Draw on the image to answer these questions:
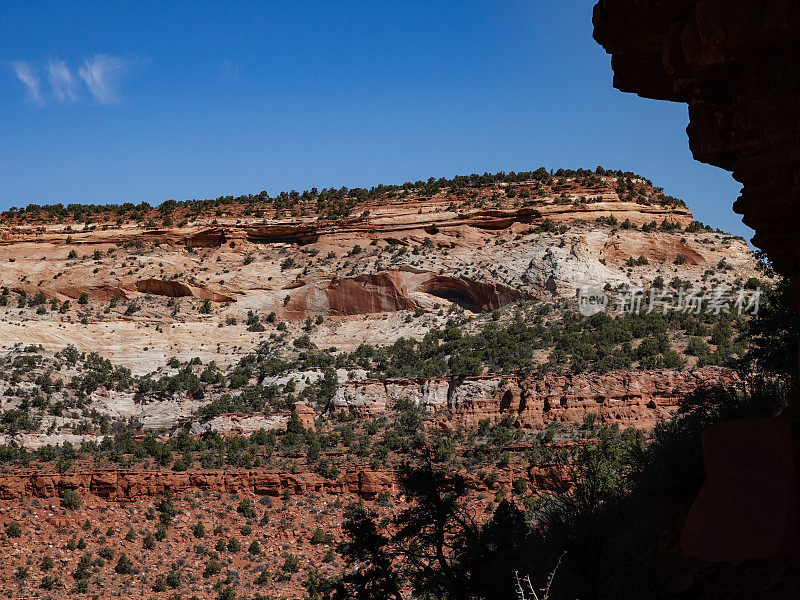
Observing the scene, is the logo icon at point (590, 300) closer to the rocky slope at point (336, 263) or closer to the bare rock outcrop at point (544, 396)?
the rocky slope at point (336, 263)

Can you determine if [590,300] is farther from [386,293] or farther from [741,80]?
[741,80]

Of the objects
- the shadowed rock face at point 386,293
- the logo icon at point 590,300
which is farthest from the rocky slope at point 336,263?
the logo icon at point 590,300

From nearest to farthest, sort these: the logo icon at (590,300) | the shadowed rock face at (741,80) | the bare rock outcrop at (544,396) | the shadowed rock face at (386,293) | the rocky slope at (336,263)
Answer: the shadowed rock face at (741,80) → the bare rock outcrop at (544,396) → the logo icon at (590,300) → the rocky slope at (336,263) → the shadowed rock face at (386,293)

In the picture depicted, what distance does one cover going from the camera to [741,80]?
809cm

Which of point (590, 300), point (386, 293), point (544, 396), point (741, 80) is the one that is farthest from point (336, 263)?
point (741, 80)

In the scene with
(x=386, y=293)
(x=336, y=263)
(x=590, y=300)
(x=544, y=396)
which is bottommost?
(x=544, y=396)

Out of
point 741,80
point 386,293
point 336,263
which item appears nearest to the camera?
point 741,80

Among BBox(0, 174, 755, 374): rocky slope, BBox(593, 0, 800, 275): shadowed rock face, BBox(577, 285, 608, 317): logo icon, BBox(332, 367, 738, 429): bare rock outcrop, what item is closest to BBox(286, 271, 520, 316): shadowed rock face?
BBox(0, 174, 755, 374): rocky slope

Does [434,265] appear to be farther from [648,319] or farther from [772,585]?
[772,585]

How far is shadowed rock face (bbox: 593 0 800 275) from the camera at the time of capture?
7496 mm

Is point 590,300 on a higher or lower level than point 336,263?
lower

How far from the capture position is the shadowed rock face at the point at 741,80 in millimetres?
7496

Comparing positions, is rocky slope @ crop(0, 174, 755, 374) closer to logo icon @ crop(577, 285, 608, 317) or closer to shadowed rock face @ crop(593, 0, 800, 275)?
logo icon @ crop(577, 285, 608, 317)

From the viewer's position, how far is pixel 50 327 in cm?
5322
